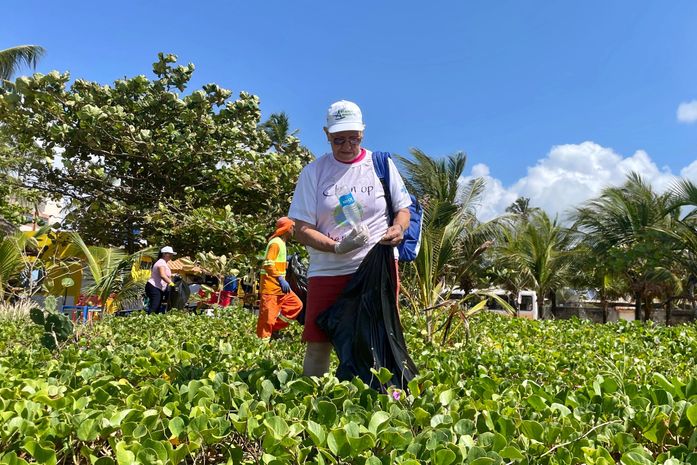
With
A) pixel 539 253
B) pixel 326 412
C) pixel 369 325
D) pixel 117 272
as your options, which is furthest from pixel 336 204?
pixel 539 253

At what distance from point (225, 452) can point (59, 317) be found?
268cm

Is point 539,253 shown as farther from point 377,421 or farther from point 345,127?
point 377,421

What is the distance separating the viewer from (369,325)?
102 inches

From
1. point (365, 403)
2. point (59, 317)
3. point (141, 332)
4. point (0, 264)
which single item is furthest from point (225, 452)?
point (0, 264)

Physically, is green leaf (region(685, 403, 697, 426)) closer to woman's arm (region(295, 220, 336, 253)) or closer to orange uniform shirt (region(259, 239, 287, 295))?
woman's arm (region(295, 220, 336, 253))

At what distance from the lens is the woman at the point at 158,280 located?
9.26 meters

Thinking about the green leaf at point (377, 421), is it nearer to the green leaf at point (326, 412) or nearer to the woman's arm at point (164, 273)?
the green leaf at point (326, 412)

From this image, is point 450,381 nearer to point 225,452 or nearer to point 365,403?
point 365,403

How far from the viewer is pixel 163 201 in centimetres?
1233

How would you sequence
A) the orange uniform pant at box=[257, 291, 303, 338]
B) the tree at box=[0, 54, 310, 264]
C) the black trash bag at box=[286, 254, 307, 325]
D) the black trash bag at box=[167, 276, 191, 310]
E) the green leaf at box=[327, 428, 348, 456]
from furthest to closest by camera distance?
1. the tree at box=[0, 54, 310, 264]
2. the black trash bag at box=[167, 276, 191, 310]
3. the black trash bag at box=[286, 254, 307, 325]
4. the orange uniform pant at box=[257, 291, 303, 338]
5. the green leaf at box=[327, 428, 348, 456]

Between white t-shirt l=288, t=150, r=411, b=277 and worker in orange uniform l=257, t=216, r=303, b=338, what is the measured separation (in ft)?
9.45

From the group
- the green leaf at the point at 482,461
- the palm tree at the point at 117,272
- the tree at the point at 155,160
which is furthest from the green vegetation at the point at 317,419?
the tree at the point at 155,160

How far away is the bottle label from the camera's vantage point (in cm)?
269

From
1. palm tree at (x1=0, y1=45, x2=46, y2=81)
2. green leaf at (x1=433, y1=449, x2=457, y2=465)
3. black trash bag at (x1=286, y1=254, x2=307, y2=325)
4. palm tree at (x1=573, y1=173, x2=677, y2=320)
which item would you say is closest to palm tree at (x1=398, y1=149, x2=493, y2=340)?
black trash bag at (x1=286, y1=254, x2=307, y2=325)
